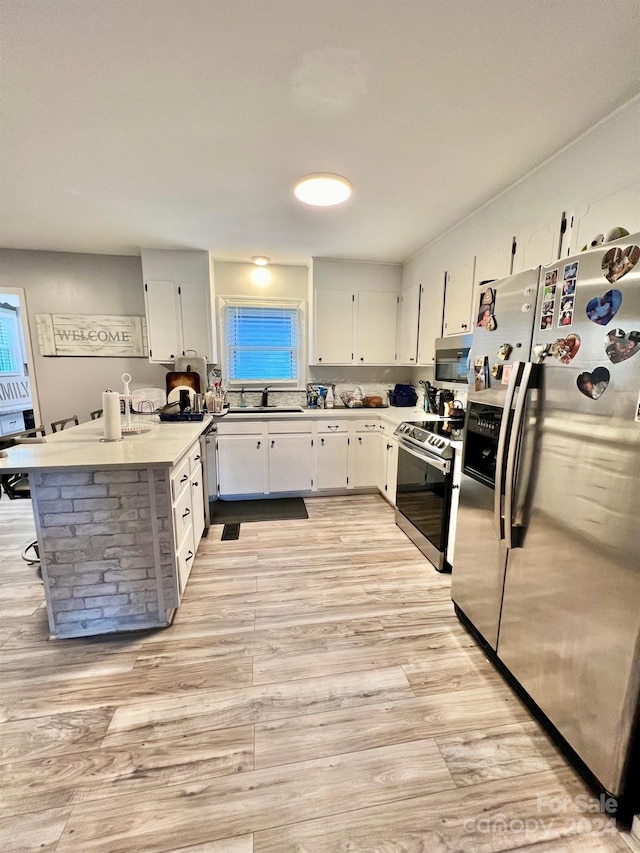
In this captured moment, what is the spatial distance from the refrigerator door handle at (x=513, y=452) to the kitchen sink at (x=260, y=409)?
2544 mm

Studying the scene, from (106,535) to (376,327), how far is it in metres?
3.43

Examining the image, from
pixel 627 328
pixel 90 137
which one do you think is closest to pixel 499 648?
pixel 627 328

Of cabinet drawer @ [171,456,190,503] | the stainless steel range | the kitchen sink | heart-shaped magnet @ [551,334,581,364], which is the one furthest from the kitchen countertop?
heart-shaped magnet @ [551,334,581,364]

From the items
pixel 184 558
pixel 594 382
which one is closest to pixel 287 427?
pixel 184 558

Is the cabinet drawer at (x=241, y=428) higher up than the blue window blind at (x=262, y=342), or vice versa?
the blue window blind at (x=262, y=342)

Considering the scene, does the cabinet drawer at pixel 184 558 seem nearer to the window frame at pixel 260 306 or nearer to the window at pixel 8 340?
the window frame at pixel 260 306

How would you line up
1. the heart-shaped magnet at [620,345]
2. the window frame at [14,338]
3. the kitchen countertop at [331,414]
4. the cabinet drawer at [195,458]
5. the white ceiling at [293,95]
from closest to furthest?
the heart-shaped magnet at [620,345], the white ceiling at [293,95], the cabinet drawer at [195,458], the kitchen countertop at [331,414], the window frame at [14,338]

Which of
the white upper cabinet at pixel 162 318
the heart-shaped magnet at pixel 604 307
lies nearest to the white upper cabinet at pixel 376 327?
the white upper cabinet at pixel 162 318

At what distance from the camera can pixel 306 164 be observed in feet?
6.91

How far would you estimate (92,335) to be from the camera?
13.3ft

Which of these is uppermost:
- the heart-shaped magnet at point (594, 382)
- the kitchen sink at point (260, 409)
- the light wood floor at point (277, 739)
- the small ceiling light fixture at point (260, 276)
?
the small ceiling light fixture at point (260, 276)

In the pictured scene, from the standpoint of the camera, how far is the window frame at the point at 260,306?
417 centimetres

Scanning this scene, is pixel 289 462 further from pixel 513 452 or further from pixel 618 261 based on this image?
pixel 618 261

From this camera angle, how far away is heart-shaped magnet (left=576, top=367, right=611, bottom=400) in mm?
1145
